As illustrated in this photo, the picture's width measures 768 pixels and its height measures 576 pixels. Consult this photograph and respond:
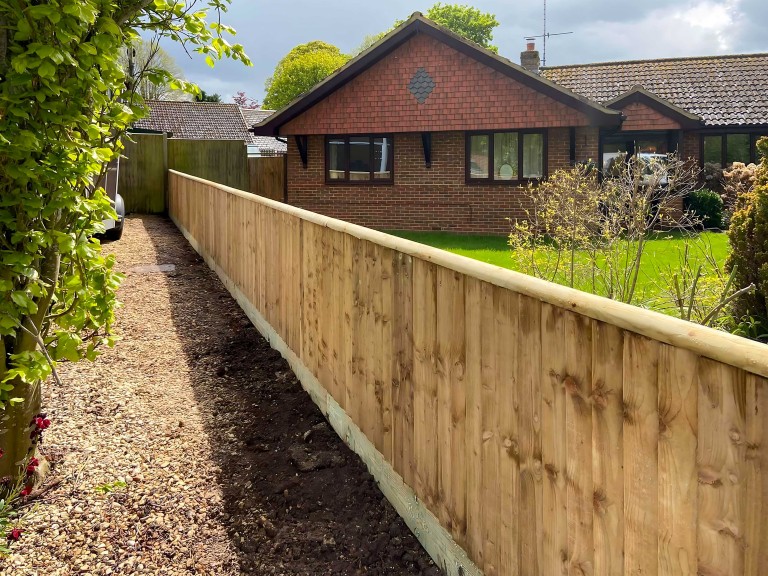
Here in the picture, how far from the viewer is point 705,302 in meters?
6.24

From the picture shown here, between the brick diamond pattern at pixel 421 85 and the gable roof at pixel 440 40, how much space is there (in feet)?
3.07

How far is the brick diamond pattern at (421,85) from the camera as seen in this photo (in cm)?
1962

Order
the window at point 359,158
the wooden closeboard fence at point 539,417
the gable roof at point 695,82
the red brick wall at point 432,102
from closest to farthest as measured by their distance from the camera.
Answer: the wooden closeboard fence at point 539,417 → the red brick wall at point 432,102 → the window at point 359,158 → the gable roof at point 695,82

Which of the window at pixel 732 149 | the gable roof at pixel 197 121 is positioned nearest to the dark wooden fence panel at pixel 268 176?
the window at pixel 732 149

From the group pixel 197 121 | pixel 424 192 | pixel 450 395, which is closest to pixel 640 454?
pixel 450 395

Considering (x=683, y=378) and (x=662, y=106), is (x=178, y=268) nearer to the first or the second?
(x=683, y=378)

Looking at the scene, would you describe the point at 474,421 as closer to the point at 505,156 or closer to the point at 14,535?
the point at 14,535

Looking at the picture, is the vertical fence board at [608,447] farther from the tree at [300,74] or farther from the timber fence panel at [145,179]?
the tree at [300,74]

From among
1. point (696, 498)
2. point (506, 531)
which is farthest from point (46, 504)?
point (696, 498)

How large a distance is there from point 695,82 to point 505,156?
25.4 feet

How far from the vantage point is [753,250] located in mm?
4664

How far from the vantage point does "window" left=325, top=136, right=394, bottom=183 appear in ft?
68.0

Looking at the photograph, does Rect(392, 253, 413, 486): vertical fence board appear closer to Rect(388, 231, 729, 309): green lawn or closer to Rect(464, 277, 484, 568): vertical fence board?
Rect(464, 277, 484, 568): vertical fence board

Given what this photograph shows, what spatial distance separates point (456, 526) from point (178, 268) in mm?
9274
